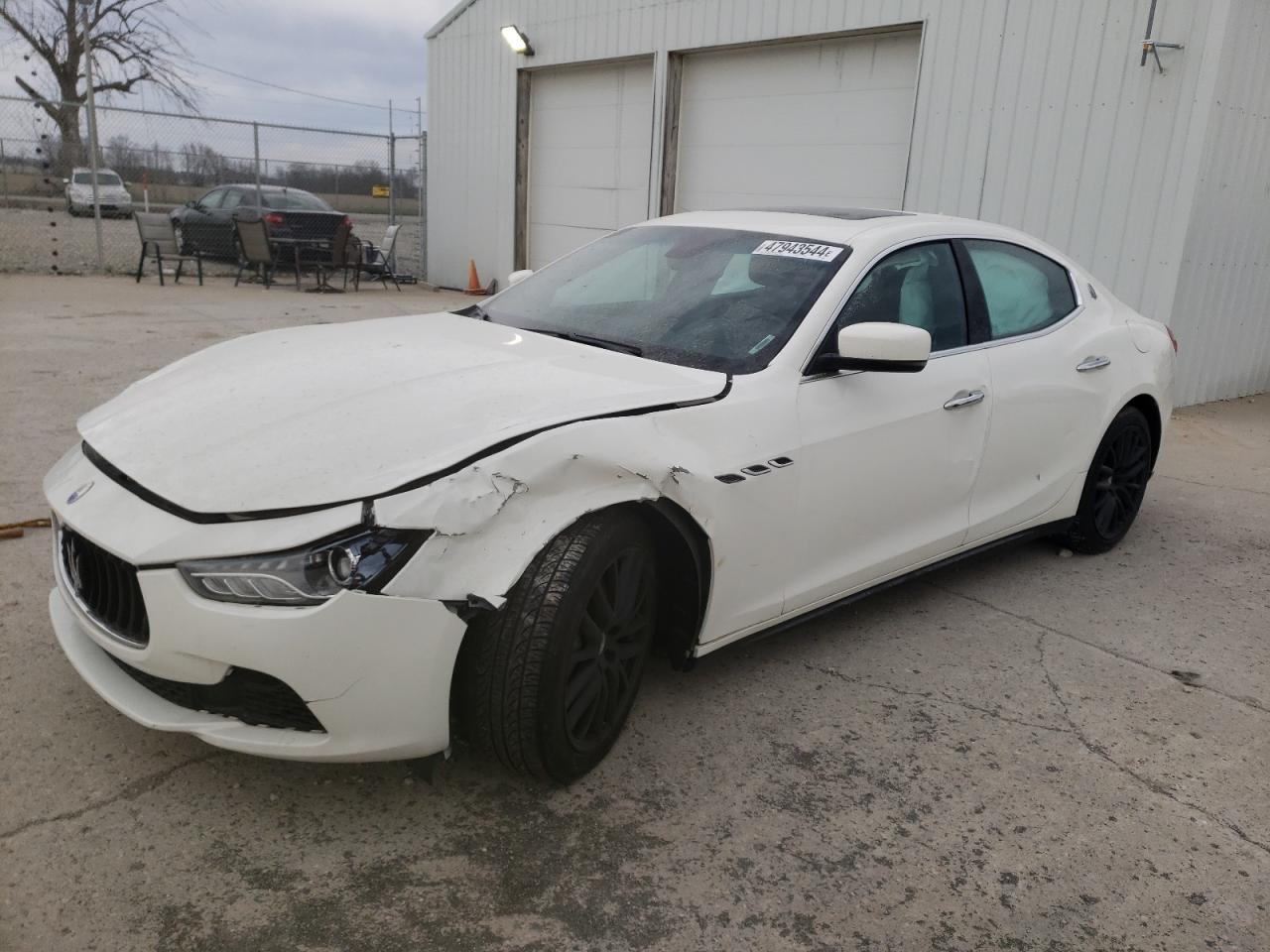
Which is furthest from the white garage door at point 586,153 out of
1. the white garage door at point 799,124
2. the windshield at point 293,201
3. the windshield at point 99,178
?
the windshield at point 99,178

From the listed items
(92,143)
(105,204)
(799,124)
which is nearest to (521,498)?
(799,124)

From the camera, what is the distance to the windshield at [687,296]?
3182 mm

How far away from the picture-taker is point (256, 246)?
45.9 feet

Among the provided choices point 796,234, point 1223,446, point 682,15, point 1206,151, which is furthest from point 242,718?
point 682,15

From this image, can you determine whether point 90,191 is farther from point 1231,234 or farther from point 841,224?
point 841,224

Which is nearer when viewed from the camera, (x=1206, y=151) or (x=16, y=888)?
(x=16, y=888)

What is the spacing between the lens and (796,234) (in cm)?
359

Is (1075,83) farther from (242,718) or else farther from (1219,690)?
(242,718)

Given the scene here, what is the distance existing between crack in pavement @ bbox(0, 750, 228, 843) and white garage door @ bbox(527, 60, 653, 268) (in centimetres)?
987

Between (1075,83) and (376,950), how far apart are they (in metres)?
7.97

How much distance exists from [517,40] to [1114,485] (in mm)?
10523

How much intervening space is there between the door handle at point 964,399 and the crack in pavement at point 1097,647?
917 mm

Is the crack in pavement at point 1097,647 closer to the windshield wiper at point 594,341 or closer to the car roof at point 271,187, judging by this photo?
the windshield wiper at point 594,341

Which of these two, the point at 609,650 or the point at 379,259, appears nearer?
the point at 609,650
